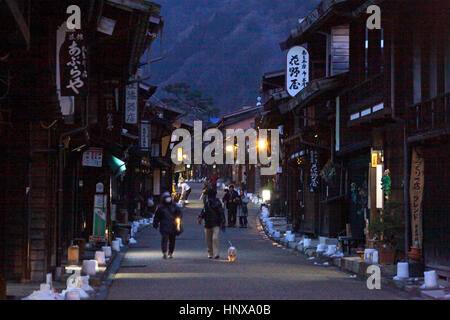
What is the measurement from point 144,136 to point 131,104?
1120 centimetres

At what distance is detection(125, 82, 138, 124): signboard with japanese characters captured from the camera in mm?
42281

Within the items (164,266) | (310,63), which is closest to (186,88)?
(310,63)

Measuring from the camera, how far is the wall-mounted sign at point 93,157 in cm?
2881

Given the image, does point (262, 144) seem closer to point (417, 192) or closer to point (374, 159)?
point (374, 159)

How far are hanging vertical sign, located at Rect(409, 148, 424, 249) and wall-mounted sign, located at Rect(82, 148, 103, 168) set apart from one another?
1118 cm

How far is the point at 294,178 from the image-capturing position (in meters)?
48.5

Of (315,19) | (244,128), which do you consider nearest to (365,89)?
(315,19)

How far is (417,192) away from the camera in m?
22.0

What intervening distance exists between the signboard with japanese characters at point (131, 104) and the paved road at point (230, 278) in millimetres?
9256

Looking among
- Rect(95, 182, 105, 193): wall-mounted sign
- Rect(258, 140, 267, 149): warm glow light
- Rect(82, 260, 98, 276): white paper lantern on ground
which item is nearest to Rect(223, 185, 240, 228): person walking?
Rect(258, 140, 267, 149): warm glow light

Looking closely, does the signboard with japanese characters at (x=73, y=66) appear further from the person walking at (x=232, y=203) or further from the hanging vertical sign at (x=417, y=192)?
the person walking at (x=232, y=203)

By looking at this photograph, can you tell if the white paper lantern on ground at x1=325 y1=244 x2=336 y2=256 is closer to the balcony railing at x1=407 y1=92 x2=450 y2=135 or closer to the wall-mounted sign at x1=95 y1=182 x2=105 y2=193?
the balcony railing at x1=407 y1=92 x2=450 y2=135

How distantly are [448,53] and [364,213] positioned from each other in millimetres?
10473

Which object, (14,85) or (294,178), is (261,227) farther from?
(14,85)
